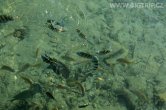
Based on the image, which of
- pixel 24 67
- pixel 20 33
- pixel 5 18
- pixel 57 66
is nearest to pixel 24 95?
pixel 24 67

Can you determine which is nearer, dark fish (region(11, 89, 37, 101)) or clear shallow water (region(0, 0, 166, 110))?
dark fish (region(11, 89, 37, 101))

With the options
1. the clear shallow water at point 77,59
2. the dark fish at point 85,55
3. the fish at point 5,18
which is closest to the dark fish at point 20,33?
the clear shallow water at point 77,59

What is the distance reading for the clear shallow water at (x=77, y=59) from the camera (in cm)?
572

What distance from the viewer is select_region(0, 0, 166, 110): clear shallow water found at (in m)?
5.72

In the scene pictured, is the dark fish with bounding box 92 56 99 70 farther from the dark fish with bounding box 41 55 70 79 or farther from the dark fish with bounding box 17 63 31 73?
the dark fish with bounding box 17 63 31 73

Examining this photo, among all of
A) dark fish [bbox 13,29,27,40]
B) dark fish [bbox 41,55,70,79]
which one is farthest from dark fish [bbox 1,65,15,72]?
dark fish [bbox 13,29,27,40]

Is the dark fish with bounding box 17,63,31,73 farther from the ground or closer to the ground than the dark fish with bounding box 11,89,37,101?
farther from the ground

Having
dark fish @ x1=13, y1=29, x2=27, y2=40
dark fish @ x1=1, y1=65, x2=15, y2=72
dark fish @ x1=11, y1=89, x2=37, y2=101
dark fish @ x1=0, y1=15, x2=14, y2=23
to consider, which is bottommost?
dark fish @ x1=11, y1=89, x2=37, y2=101

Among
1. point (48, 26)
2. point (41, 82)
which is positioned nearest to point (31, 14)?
point (48, 26)

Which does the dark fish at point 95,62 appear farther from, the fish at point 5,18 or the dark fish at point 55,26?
the fish at point 5,18

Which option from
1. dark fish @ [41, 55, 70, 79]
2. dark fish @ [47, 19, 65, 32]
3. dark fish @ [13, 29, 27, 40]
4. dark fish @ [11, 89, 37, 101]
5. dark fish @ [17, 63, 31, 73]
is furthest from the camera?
dark fish @ [47, 19, 65, 32]

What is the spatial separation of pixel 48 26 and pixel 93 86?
1864 mm

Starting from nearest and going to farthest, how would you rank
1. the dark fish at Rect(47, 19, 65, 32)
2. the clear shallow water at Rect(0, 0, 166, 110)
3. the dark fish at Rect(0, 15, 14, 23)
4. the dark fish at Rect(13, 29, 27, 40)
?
1. the clear shallow water at Rect(0, 0, 166, 110)
2. the dark fish at Rect(0, 15, 14, 23)
3. the dark fish at Rect(13, 29, 27, 40)
4. the dark fish at Rect(47, 19, 65, 32)

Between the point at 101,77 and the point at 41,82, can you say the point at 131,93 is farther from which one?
the point at 41,82
